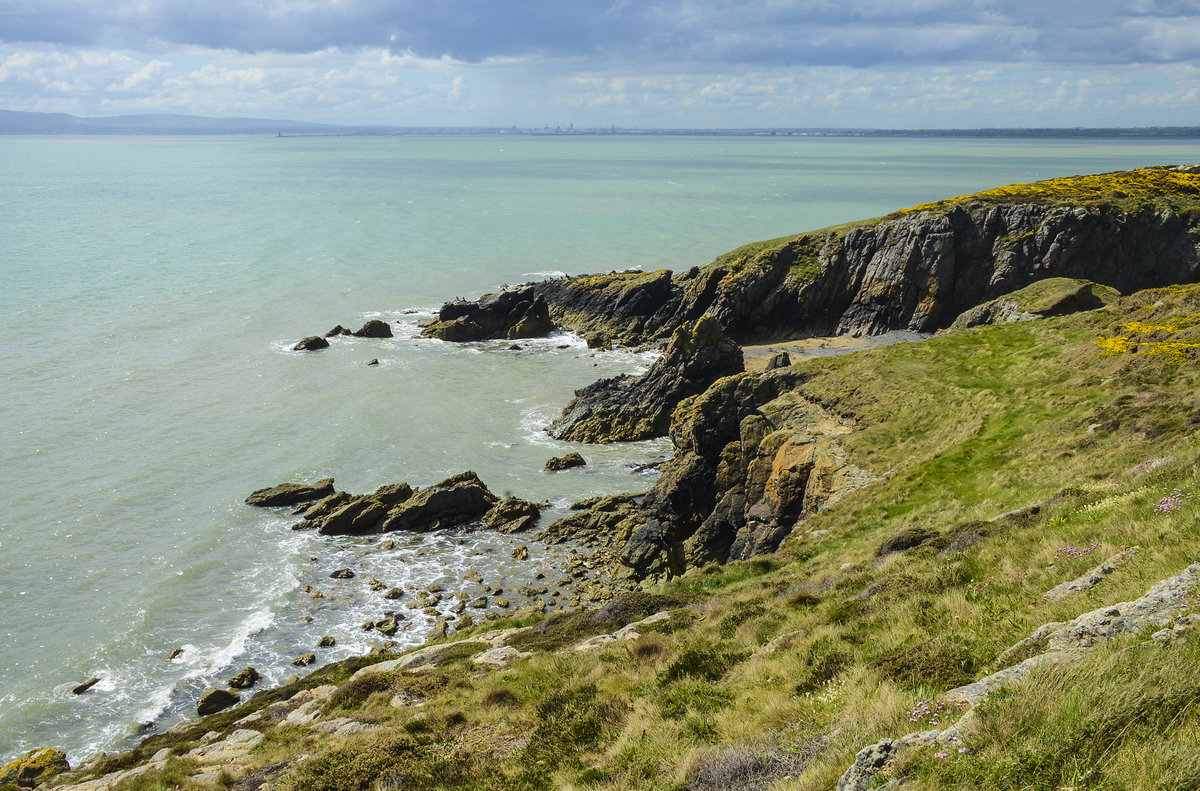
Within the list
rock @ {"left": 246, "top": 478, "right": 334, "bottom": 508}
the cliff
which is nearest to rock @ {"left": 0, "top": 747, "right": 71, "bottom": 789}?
the cliff

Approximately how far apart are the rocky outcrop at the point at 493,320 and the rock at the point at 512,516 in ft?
125

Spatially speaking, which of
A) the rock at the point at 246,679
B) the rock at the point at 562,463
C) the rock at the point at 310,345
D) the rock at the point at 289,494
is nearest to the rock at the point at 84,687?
the rock at the point at 246,679

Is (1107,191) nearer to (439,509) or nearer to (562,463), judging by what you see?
(562,463)

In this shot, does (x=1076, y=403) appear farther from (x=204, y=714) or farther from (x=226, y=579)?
(x=226, y=579)

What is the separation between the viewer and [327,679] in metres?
21.7

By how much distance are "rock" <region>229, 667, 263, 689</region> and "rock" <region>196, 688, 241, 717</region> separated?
88 cm

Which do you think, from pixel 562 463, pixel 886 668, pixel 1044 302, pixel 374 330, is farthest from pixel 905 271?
pixel 886 668

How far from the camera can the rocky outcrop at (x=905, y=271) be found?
66.0 meters

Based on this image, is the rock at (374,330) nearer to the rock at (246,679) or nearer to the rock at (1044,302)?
the rock at (246,679)

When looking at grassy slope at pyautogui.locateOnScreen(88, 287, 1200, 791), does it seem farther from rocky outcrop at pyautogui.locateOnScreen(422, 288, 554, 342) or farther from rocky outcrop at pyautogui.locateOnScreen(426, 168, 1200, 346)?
rocky outcrop at pyautogui.locateOnScreen(422, 288, 554, 342)

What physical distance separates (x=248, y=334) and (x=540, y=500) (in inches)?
1823

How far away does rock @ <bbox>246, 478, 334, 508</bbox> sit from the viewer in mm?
40750

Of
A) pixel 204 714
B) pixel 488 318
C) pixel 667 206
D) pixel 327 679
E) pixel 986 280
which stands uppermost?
pixel 667 206

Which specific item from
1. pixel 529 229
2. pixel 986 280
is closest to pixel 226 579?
pixel 986 280
